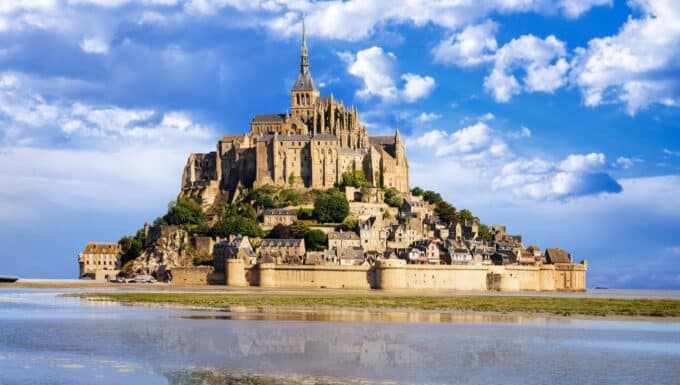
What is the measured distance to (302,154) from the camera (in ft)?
357

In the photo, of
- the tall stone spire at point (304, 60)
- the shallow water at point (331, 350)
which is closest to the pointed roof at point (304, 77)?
the tall stone spire at point (304, 60)

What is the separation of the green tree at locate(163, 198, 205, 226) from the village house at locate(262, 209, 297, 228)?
7.50m

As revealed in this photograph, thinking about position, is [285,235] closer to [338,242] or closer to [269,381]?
[338,242]

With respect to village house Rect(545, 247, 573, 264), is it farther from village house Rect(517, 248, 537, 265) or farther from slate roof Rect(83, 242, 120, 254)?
slate roof Rect(83, 242, 120, 254)

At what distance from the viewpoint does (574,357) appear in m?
32.4

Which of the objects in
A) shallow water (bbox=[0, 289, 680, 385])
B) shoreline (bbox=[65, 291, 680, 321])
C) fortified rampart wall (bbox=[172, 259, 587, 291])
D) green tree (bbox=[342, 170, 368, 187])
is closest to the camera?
shallow water (bbox=[0, 289, 680, 385])

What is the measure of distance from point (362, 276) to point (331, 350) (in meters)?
51.7

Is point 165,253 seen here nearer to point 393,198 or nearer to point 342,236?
point 342,236

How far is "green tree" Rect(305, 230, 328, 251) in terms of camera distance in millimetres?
93500

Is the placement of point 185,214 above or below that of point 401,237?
above

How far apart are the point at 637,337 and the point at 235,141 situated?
78.3 meters

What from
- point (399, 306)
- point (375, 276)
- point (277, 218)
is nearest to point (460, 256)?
point (375, 276)

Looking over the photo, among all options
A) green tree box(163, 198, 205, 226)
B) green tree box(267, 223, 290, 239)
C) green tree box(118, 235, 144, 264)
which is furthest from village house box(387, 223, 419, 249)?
green tree box(118, 235, 144, 264)

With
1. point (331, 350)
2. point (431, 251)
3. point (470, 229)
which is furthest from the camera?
point (470, 229)
